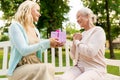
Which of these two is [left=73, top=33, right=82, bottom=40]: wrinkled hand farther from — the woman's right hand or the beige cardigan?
the woman's right hand

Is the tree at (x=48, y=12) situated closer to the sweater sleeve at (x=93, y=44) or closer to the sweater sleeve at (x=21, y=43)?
the sweater sleeve at (x=93, y=44)

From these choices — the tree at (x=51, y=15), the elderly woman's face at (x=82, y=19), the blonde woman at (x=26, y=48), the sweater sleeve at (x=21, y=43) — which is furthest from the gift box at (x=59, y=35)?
the tree at (x=51, y=15)

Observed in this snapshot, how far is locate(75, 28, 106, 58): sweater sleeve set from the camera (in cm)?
374

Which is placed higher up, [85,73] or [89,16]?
[89,16]

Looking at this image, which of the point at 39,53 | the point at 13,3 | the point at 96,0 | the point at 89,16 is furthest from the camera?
the point at 96,0

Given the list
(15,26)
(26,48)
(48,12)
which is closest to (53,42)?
(26,48)

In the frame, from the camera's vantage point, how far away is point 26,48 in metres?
3.38

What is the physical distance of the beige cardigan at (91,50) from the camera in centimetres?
376

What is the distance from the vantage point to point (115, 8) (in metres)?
25.2

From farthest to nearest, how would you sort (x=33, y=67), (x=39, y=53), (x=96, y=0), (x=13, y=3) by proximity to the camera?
(x=96, y=0) < (x=13, y=3) < (x=39, y=53) < (x=33, y=67)

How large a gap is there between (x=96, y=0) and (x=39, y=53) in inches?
854

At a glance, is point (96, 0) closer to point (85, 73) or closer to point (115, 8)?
point (115, 8)

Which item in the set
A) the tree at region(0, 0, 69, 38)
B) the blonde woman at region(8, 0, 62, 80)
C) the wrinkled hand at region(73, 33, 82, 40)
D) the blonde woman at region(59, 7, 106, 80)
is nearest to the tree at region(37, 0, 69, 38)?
the tree at region(0, 0, 69, 38)

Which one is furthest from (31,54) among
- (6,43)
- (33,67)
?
(6,43)
